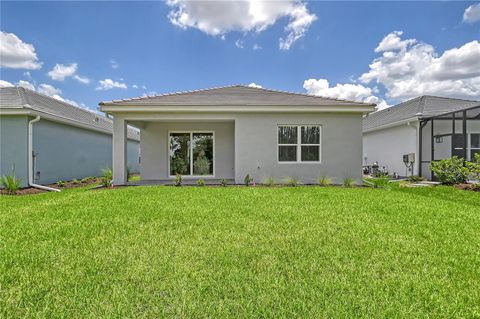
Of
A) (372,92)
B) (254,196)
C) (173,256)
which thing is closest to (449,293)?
(173,256)

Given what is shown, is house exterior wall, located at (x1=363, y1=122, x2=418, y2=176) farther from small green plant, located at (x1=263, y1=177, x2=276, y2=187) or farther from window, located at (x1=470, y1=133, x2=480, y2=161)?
small green plant, located at (x1=263, y1=177, x2=276, y2=187)

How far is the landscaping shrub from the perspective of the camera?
41.3 ft

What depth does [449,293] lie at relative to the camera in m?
3.09

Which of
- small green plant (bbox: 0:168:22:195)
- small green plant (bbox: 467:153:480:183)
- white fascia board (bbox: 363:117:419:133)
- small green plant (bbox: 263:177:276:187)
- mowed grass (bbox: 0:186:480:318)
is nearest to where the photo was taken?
mowed grass (bbox: 0:186:480:318)

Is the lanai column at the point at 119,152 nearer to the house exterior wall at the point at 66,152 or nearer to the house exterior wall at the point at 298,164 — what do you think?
the house exterior wall at the point at 66,152

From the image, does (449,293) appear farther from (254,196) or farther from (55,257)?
(254,196)

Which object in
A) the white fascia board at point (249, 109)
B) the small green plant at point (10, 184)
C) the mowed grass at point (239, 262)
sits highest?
the white fascia board at point (249, 109)

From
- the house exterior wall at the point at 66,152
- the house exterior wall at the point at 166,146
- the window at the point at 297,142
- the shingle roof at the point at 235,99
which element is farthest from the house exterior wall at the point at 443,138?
the house exterior wall at the point at 66,152

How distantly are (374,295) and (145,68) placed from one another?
18.1m

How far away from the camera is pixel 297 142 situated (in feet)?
42.3

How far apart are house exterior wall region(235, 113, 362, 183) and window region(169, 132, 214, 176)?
2.65m

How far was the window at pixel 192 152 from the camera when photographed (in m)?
14.8

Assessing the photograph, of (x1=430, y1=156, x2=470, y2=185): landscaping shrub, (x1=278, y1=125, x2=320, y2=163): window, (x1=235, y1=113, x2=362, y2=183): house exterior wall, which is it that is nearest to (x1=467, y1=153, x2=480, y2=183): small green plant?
(x1=430, y1=156, x2=470, y2=185): landscaping shrub

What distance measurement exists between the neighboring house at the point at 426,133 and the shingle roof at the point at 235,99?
6.12 m
